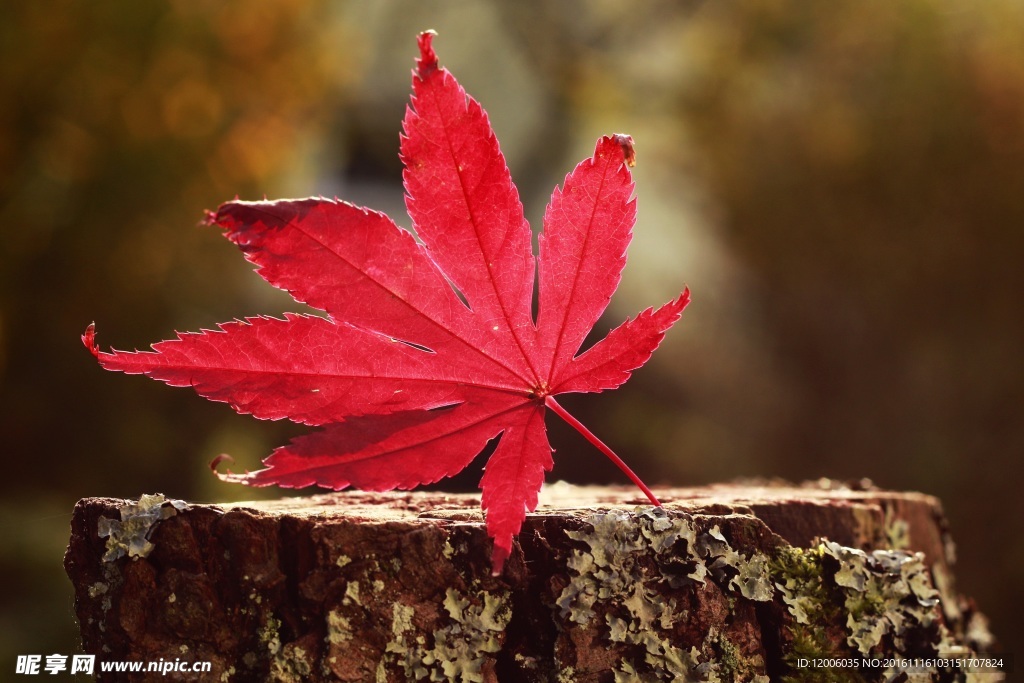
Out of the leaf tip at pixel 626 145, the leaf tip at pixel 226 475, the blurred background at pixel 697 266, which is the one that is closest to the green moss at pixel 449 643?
the leaf tip at pixel 226 475

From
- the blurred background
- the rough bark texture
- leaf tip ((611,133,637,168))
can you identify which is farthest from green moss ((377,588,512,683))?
the blurred background

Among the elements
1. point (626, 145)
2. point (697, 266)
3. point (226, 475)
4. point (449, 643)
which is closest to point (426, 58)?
point (626, 145)

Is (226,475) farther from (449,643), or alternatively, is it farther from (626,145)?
(626,145)

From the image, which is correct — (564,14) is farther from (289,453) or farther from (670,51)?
(289,453)

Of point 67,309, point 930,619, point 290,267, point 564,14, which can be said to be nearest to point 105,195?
point 67,309

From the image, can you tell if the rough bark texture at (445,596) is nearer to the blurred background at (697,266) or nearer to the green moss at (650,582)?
the green moss at (650,582)

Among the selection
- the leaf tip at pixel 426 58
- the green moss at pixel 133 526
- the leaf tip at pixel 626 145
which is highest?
the leaf tip at pixel 426 58

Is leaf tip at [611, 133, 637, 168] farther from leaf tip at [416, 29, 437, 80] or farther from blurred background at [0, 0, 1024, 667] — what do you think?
blurred background at [0, 0, 1024, 667]
